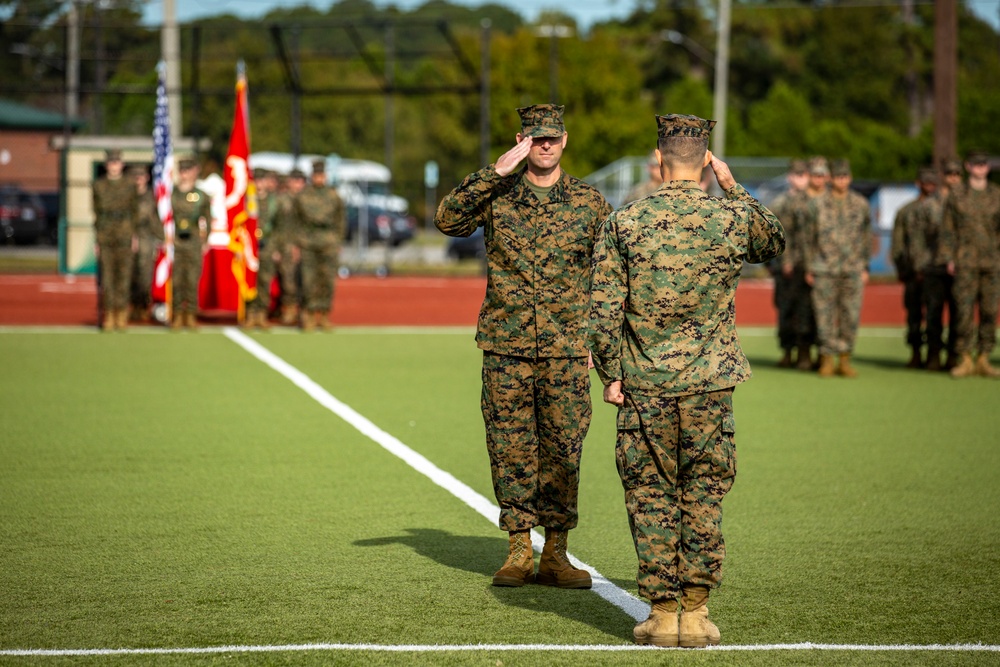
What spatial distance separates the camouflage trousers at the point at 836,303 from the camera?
15125mm

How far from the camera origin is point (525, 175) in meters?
6.60

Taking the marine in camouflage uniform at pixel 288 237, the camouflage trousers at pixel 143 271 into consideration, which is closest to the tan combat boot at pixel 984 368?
the marine in camouflage uniform at pixel 288 237

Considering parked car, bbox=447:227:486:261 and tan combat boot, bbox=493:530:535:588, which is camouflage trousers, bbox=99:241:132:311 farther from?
parked car, bbox=447:227:486:261

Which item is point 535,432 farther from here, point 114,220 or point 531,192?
point 114,220

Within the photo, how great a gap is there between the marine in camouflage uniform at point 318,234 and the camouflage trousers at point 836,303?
7646 mm

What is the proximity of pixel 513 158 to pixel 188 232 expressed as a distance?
14077 mm

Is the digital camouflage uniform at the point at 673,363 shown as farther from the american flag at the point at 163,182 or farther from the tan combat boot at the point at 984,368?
the american flag at the point at 163,182

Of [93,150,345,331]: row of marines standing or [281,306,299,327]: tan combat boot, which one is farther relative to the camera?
[281,306,299,327]: tan combat boot

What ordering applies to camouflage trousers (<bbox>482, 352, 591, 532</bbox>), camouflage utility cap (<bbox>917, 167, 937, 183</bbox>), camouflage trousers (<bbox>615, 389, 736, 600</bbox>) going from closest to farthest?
camouflage trousers (<bbox>615, 389, 736, 600</bbox>)
camouflage trousers (<bbox>482, 352, 591, 532</bbox>)
camouflage utility cap (<bbox>917, 167, 937, 183</bbox>)

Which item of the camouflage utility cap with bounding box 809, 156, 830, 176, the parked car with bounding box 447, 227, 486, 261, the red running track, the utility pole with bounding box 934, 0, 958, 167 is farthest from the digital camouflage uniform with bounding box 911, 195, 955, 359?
the parked car with bounding box 447, 227, 486, 261

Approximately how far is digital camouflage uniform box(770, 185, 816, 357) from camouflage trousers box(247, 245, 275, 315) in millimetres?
8107

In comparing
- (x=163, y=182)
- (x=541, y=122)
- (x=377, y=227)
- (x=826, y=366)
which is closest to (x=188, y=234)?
(x=163, y=182)

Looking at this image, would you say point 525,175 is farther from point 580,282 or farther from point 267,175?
point 267,175

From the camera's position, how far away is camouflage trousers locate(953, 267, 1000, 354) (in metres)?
15.4
